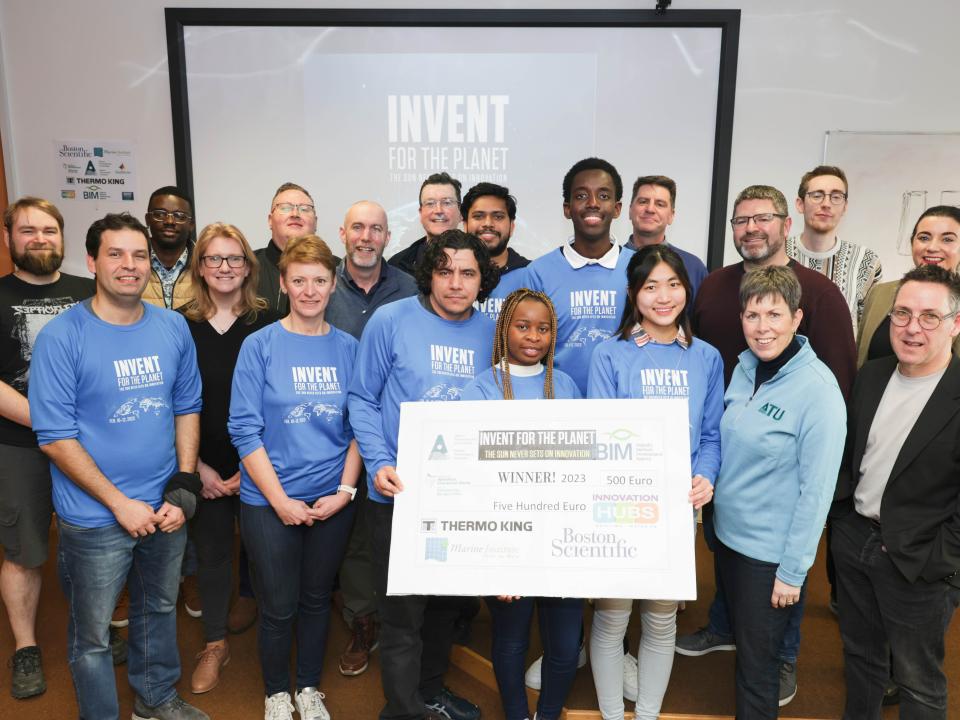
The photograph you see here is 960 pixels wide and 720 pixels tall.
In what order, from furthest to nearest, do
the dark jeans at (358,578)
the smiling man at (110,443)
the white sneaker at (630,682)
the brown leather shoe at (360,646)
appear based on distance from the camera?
the dark jeans at (358,578)
the brown leather shoe at (360,646)
the white sneaker at (630,682)
the smiling man at (110,443)

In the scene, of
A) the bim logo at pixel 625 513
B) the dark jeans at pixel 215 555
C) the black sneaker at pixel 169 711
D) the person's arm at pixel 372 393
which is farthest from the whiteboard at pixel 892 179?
the black sneaker at pixel 169 711

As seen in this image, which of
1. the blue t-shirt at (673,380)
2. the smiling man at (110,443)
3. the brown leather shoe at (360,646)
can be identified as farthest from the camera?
the brown leather shoe at (360,646)

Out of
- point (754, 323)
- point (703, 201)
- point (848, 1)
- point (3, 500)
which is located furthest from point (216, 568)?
point (848, 1)

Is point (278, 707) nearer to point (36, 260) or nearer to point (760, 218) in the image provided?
point (36, 260)

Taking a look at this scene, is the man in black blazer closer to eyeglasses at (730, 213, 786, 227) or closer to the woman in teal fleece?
the woman in teal fleece

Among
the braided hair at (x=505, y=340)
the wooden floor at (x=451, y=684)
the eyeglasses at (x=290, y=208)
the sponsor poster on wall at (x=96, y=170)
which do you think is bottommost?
the wooden floor at (x=451, y=684)

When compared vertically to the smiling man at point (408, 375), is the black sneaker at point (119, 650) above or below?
below

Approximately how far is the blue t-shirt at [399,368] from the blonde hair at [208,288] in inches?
24.6

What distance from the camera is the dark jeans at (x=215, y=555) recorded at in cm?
271

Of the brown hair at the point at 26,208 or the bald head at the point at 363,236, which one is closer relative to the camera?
the brown hair at the point at 26,208

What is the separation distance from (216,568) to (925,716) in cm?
267

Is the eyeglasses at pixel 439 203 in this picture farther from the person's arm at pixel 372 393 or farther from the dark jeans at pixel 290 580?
the dark jeans at pixel 290 580

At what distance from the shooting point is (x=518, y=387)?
2.11 m

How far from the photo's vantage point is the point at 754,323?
2.05m
